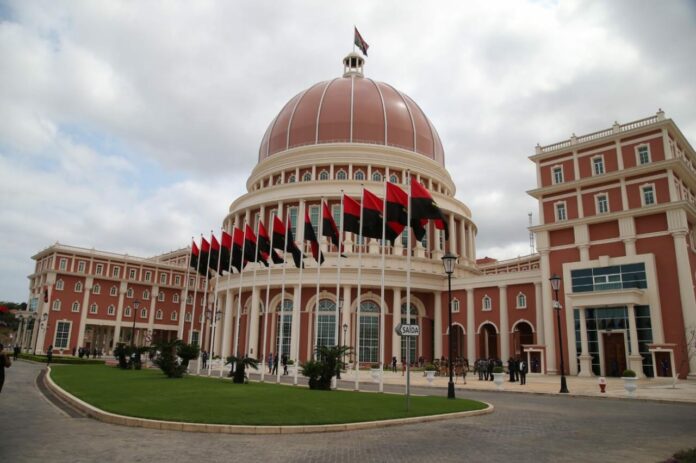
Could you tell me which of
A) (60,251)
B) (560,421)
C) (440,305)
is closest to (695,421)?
(560,421)

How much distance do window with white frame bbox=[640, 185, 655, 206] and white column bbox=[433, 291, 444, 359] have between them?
21.2m

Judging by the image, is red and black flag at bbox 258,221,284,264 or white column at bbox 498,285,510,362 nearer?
red and black flag at bbox 258,221,284,264

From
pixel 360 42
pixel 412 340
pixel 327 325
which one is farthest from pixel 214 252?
pixel 360 42

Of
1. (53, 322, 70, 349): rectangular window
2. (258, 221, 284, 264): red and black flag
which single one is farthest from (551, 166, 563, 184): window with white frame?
(53, 322, 70, 349): rectangular window

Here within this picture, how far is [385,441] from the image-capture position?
11.3 m

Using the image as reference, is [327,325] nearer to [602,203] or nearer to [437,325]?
[437,325]

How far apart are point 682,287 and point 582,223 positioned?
814 cm

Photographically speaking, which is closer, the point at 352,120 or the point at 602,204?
the point at 602,204

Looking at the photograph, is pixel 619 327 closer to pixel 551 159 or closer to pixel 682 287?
pixel 682 287

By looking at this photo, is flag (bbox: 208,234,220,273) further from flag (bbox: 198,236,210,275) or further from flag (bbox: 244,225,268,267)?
flag (bbox: 244,225,268,267)

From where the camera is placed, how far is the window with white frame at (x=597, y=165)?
134ft

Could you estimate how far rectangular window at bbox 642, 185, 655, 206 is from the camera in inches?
1492

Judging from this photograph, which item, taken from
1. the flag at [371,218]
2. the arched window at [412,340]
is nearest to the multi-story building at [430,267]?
the arched window at [412,340]

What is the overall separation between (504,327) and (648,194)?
54.4 ft
